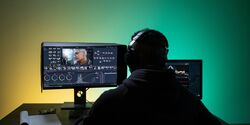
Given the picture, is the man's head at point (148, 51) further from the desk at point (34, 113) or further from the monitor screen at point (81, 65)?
the monitor screen at point (81, 65)

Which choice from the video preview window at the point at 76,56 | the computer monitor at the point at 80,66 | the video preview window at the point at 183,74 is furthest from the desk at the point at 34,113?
the video preview window at the point at 183,74

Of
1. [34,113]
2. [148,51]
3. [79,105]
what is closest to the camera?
[148,51]

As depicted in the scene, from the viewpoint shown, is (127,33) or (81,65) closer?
(81,65)

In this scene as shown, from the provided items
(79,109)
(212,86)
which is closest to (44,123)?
(79,109)

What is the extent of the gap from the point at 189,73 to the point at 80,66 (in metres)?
0.74

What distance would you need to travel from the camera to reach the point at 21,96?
3006mm

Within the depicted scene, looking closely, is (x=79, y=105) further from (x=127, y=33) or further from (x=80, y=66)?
(x=127, y=33)

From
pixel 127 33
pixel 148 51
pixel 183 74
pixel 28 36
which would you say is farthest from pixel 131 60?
pixel 28 36

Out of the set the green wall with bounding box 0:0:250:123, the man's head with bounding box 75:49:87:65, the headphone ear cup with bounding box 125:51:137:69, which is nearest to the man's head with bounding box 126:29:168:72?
the headphone ear cup with bounding box 125:51:137:69

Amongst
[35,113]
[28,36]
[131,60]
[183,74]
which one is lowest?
[35,113]

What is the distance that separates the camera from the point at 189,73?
2.57 m

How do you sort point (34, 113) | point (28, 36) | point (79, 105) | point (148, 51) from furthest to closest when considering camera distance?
1. point (28, 36)
2. point (79, 105)
3. point (34, 113)
4. point (148, 51)

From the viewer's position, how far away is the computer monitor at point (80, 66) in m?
2.41

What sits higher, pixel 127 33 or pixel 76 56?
pixel 127 33
